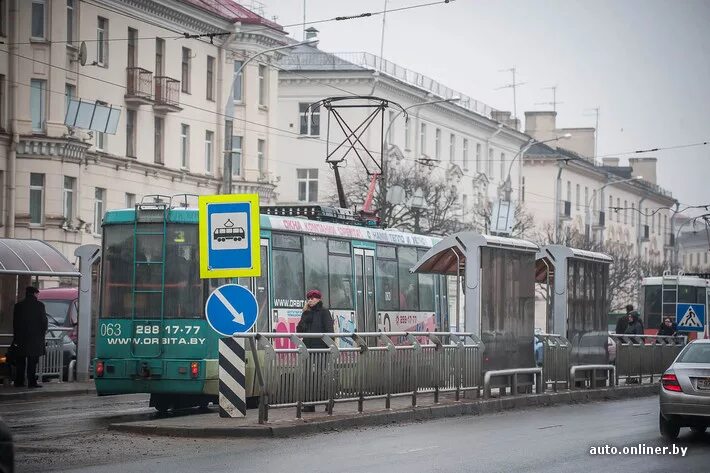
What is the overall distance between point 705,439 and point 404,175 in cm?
4356

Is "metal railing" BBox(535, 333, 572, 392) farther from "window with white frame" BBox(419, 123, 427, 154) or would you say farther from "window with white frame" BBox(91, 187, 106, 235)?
"window with white frame" BBox(419, 123, 427, 154)

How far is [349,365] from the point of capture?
1973 centimetres

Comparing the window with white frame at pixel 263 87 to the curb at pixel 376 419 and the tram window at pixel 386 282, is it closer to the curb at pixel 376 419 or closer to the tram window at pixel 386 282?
the tram window at pixel 386 282

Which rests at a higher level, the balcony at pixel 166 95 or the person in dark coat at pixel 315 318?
the balcony at pixel 166 95

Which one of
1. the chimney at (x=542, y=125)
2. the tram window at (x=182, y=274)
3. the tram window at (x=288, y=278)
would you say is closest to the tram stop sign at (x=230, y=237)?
the tram window at (x=182, y=274)

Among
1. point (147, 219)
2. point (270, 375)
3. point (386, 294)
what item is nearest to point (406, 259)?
point (386, 294)

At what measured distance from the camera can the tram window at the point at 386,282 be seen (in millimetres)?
27844

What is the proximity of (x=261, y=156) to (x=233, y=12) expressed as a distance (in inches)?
243

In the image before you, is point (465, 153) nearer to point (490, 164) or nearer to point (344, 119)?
point (490, 164)

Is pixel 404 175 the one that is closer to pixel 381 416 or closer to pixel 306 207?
pixel 306 207

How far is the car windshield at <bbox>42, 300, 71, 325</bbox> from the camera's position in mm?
33688

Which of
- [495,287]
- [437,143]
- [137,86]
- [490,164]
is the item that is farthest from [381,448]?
[490,164]

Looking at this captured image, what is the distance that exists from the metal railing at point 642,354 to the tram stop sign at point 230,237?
14.3 metres

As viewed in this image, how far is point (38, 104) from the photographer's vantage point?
46.4m
